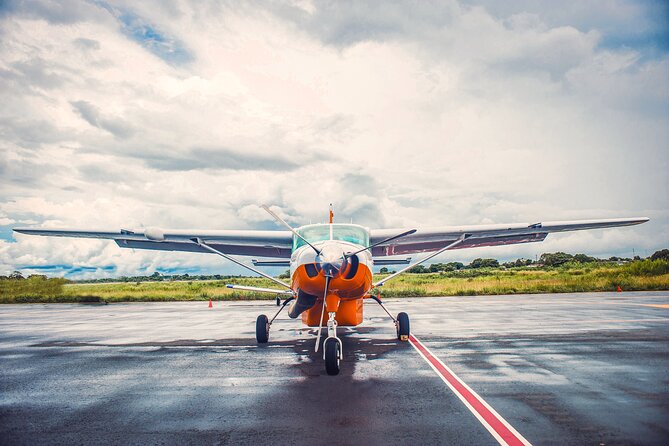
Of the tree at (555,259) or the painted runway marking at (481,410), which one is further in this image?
the tree at (555,259)

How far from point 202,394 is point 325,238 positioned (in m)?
3.63

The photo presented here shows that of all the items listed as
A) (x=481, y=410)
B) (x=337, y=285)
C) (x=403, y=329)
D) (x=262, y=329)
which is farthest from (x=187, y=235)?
(x=481, y=410)

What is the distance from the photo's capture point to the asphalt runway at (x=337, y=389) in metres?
3.79

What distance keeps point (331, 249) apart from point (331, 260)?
27 centimetres

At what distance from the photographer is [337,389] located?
17.7 feet

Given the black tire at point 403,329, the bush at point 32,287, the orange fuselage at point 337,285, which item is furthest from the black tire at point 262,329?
the bush at point 32,287

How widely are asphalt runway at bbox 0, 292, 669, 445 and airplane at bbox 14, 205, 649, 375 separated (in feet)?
2.48

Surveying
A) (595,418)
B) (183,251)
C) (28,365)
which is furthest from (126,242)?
(595,418)

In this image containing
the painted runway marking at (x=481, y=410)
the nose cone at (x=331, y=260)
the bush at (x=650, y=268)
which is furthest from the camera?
the bush at (x=650, y=268)

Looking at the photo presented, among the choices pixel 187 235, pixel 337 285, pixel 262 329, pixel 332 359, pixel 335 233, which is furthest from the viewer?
pixel 187 235

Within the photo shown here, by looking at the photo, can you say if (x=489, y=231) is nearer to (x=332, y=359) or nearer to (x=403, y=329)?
(x=403, y=329)

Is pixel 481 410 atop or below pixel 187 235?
below

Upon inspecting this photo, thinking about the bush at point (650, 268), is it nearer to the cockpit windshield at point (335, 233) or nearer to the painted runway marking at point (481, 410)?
the cockpit windshield at point (335, 233)

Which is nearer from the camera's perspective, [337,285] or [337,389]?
[337,389]
